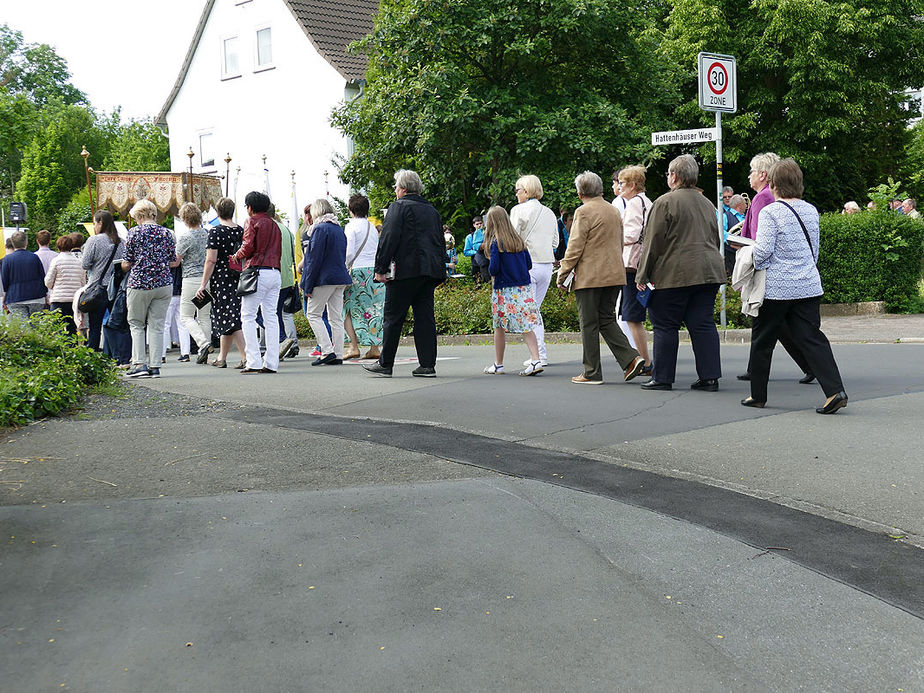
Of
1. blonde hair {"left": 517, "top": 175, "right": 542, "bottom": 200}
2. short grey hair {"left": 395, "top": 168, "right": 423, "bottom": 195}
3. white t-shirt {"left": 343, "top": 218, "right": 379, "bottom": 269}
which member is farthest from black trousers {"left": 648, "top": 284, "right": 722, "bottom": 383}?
white t-shirt {"left": 343, "top": 218, "right": 379, "bottom": 269}

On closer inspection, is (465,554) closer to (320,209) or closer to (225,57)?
(320,209)

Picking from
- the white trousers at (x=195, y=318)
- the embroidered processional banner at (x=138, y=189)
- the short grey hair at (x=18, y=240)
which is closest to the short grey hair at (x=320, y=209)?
the white trousers at (x=195, y=318)

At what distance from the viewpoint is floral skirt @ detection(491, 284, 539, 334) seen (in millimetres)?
10961

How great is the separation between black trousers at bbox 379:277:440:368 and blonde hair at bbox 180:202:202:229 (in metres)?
3.62

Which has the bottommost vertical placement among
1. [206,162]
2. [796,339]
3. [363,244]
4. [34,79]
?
[796,339]

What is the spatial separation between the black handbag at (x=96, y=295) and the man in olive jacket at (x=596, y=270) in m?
5.75

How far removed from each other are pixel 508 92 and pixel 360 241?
1049 cm

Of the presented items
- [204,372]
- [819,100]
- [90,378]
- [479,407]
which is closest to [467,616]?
[479,407]

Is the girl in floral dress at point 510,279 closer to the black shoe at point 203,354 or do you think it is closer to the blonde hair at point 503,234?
the blonde hair at point 503,234

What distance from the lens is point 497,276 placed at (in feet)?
36.0

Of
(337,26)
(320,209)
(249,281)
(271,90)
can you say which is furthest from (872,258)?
(271,90)

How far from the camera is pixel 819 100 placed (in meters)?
28.1

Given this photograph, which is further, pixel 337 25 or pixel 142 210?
pixel 337 25

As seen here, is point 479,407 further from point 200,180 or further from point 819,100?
point 819,100
